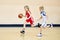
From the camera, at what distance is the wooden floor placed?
3.56 feet

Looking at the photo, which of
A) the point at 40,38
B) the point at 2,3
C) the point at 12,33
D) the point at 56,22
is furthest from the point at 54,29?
the point at 2,3

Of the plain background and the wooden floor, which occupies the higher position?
the plain background

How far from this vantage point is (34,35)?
1085 millimetres

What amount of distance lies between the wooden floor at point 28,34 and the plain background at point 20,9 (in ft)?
0.25

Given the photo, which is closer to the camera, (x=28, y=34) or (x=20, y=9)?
(x=28, y=34)

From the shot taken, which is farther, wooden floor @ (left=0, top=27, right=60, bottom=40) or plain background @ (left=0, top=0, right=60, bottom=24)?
plain background @ (left=0, top=0, right=60, bottom=24)

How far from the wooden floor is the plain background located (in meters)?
0.08

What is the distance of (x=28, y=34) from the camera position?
1.11m

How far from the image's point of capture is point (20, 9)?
3.97 ft

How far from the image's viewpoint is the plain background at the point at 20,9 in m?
1.20

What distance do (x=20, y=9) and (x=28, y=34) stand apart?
218mm

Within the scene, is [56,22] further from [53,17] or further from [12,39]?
[12,39]

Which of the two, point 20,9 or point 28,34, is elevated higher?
point 20,9

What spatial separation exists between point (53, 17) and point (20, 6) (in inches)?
10.6
